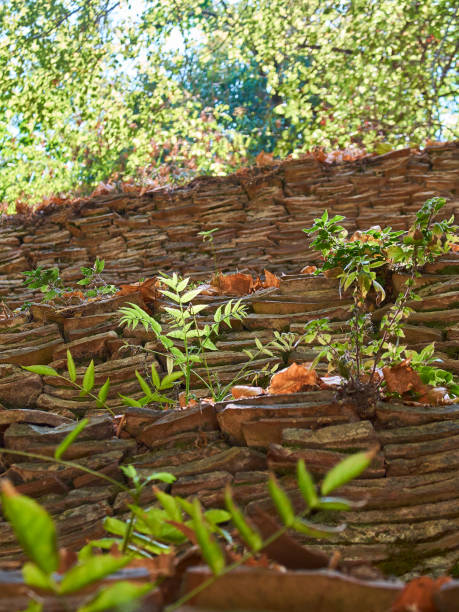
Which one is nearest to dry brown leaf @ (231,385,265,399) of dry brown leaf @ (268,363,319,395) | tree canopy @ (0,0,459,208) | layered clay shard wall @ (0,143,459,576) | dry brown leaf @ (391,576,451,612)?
dry brown leaf @ (268,363,319,395)

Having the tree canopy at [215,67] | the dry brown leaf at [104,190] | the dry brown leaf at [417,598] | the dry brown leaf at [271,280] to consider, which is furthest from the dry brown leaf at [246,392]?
the tree canopy at [215,67]

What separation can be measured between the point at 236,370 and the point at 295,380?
567mm

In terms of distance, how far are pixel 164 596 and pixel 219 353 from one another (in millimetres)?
1912

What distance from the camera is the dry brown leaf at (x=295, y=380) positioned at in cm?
217

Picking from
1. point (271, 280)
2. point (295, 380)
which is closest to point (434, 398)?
point (295, 380)

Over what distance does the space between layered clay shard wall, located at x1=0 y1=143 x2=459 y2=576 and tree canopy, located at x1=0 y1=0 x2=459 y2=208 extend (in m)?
3.72

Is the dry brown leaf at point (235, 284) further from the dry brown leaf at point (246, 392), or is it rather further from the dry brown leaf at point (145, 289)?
the dry brown leaf at point (246, 392)

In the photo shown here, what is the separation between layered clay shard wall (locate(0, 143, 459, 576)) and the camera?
1771mm

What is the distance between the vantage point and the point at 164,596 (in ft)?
2.99

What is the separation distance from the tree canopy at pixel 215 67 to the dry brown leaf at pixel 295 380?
6753mm

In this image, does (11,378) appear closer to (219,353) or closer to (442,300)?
(219,353)

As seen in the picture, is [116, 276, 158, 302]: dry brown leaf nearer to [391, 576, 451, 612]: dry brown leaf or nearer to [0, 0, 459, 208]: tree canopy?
[391, 576, 451, 612]: dry brown leaf

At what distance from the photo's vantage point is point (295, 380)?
85.7 inches

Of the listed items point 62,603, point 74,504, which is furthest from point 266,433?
point 62,603
